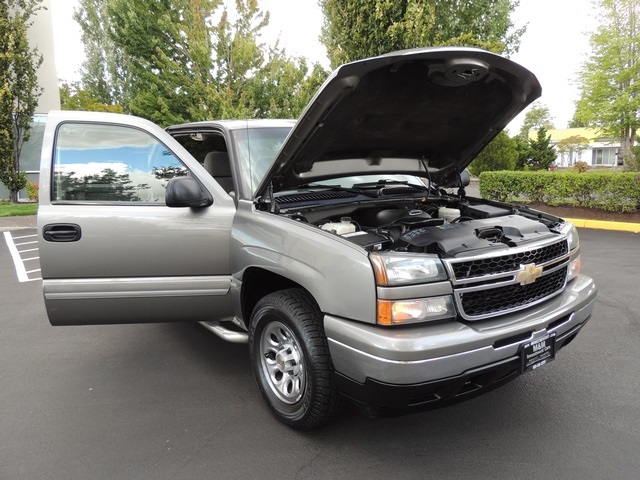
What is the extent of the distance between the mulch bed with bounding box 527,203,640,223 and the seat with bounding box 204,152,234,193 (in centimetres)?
935

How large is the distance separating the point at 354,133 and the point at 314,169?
0.40 meters

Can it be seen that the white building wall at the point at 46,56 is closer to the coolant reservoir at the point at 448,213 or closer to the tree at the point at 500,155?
the tree at the point at 500,155

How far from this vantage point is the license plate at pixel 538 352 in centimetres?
239

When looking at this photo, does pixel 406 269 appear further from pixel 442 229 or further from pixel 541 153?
pixel 541 153

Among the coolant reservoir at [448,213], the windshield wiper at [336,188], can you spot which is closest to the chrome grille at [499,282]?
the coolant reservoir at [448,213]

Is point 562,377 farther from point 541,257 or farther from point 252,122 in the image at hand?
point 252,122

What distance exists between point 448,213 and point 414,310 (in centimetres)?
158

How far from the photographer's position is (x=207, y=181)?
130 inches

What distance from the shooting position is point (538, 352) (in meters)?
2.45

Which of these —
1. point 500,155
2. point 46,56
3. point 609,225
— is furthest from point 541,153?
point 46,56

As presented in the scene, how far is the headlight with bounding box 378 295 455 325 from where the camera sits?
2.17 metres

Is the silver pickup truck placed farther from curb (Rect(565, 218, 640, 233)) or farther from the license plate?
curb (Rect(565, 218, 640, 233))

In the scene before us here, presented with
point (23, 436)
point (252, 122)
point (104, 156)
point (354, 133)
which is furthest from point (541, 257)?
point (23, 436)

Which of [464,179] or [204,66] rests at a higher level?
[204,66]
